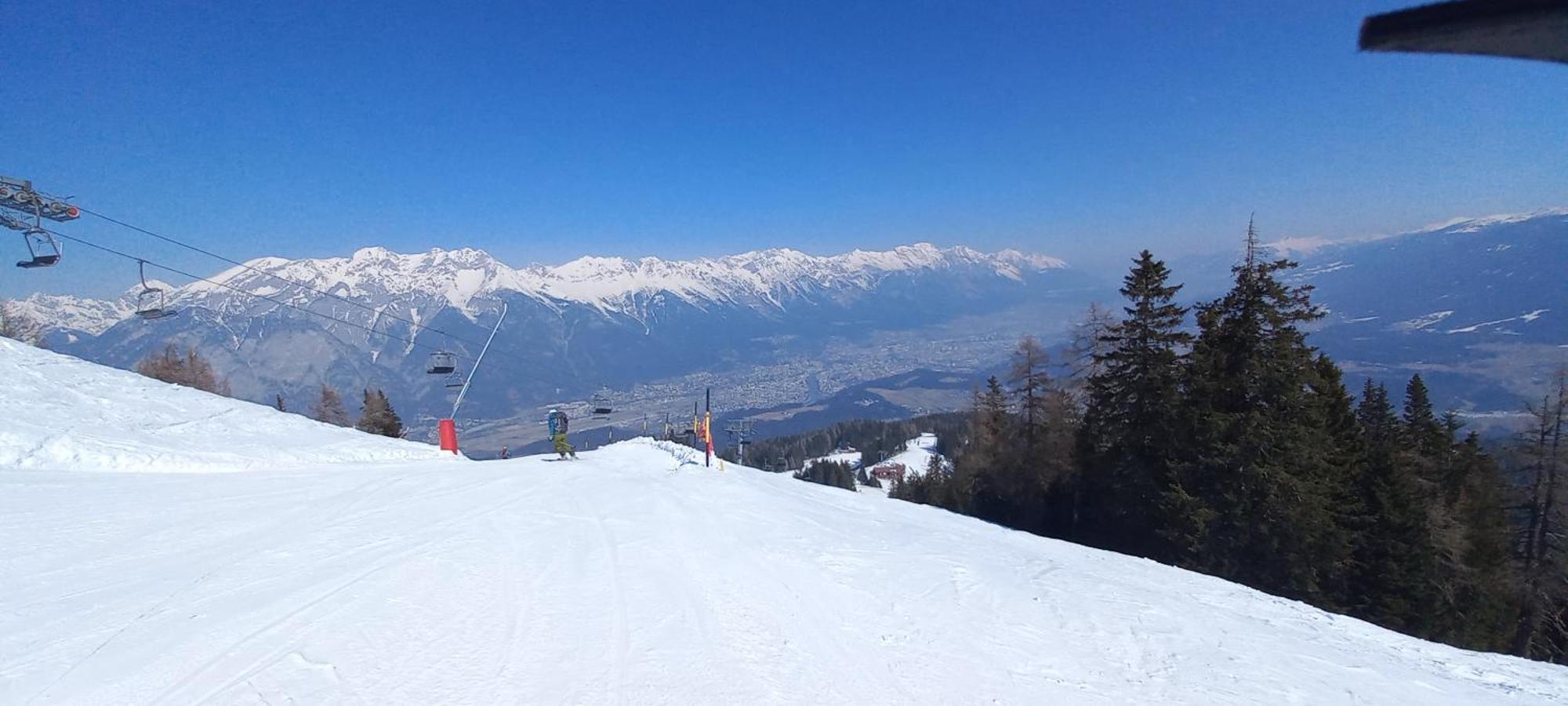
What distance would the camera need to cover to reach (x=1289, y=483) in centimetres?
1850

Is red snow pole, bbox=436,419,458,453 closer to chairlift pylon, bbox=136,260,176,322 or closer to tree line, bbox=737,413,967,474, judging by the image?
chairlift pylon, bbox=136,260,176,322

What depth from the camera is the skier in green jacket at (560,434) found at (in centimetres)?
2144

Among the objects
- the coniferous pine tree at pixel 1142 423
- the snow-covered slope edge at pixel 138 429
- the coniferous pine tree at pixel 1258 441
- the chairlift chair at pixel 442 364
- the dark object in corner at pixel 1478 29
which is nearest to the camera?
the dark object in corner at pixel 1478 29

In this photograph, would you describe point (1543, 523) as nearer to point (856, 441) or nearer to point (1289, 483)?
point (1289, 483)

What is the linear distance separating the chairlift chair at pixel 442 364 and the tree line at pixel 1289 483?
89.5 feet

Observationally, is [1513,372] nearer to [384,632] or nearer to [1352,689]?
[1352,689]

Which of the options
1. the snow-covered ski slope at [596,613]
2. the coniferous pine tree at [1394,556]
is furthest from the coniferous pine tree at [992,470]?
the snow-covered ski slope at [596,613]

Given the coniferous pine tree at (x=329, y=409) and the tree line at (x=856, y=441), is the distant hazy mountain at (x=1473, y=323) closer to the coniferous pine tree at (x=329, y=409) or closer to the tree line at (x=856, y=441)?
the tree line at (x=856, y=441)

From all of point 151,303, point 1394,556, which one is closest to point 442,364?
point 151,303

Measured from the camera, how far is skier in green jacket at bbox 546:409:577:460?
21.4m

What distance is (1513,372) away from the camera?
103m

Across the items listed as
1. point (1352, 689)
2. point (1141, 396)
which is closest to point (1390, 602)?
point (1141, 396)

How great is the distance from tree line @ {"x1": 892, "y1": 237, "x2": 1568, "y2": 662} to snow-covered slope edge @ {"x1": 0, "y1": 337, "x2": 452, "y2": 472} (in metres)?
22.9

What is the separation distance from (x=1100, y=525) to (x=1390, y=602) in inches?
332
